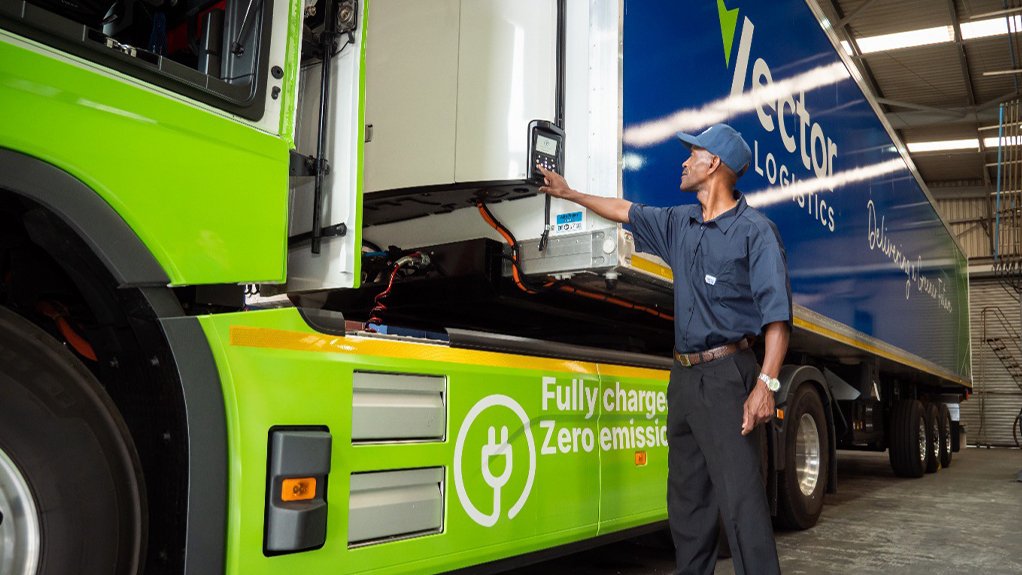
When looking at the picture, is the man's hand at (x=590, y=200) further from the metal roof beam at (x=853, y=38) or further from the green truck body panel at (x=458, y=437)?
the metal roof beam at (x=853, y=38)

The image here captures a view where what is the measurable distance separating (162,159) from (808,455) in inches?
182

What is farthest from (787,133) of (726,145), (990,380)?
(990,380)

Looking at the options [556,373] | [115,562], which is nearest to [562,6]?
[556,373]

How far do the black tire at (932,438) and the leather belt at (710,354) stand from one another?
8165 mm

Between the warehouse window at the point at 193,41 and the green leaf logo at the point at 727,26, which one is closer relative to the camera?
the warehouse window at the point at 193,41

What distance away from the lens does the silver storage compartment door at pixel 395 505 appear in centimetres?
210

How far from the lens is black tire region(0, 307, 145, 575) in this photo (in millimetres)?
1524

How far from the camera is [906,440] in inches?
357

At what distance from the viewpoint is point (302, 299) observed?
3.64m

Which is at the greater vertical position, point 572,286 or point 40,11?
point 40,11

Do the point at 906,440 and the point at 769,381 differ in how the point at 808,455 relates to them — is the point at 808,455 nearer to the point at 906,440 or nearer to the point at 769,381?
the point at 769,381

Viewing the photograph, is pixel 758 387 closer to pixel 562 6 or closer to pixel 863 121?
pixel 562 6

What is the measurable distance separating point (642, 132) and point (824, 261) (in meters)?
2.75

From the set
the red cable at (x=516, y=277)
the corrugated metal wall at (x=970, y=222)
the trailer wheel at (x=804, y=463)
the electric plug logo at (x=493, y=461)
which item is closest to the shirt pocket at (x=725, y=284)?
the red cable at (x=516, y=277)
